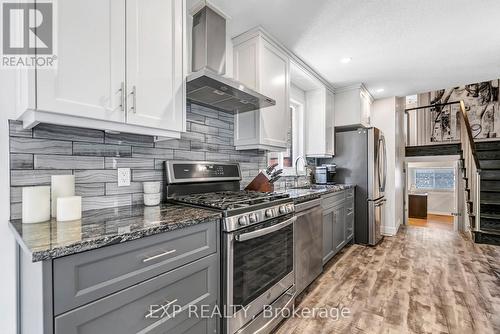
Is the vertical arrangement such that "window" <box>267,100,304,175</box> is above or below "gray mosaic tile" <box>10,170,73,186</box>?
above

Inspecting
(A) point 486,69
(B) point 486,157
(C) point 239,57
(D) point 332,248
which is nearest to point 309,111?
(C) point 239,57

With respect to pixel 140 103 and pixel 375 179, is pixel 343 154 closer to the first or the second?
pixel 375 179

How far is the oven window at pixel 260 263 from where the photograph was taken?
146cm

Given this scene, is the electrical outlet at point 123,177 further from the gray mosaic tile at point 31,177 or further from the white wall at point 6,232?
the white wall at point 6,232

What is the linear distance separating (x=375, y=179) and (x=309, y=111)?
58.2 inches

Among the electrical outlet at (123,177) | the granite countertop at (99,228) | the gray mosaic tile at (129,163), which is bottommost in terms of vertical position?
the granite countertop at (99,228)

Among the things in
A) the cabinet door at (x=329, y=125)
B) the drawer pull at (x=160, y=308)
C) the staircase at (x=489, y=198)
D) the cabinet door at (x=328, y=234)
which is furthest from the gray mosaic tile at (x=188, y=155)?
the staircase at (x=489, y=198)

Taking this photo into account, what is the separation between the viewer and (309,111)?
379cm

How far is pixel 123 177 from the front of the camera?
156 centimetres

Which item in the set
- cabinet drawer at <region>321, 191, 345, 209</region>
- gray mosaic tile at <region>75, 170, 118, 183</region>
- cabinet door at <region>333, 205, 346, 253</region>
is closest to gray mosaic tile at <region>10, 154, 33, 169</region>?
gray mosaic tile at <region>75, 170, 118, 183</region>

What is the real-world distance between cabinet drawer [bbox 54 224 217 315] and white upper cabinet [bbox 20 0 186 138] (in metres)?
0.64

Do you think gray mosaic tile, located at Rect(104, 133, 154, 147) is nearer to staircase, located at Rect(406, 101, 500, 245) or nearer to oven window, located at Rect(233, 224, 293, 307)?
oven window, located at Rect(233, 224, 293, 307)

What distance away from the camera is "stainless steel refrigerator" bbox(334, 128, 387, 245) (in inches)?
144

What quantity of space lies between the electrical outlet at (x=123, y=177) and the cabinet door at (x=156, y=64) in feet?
1.34
